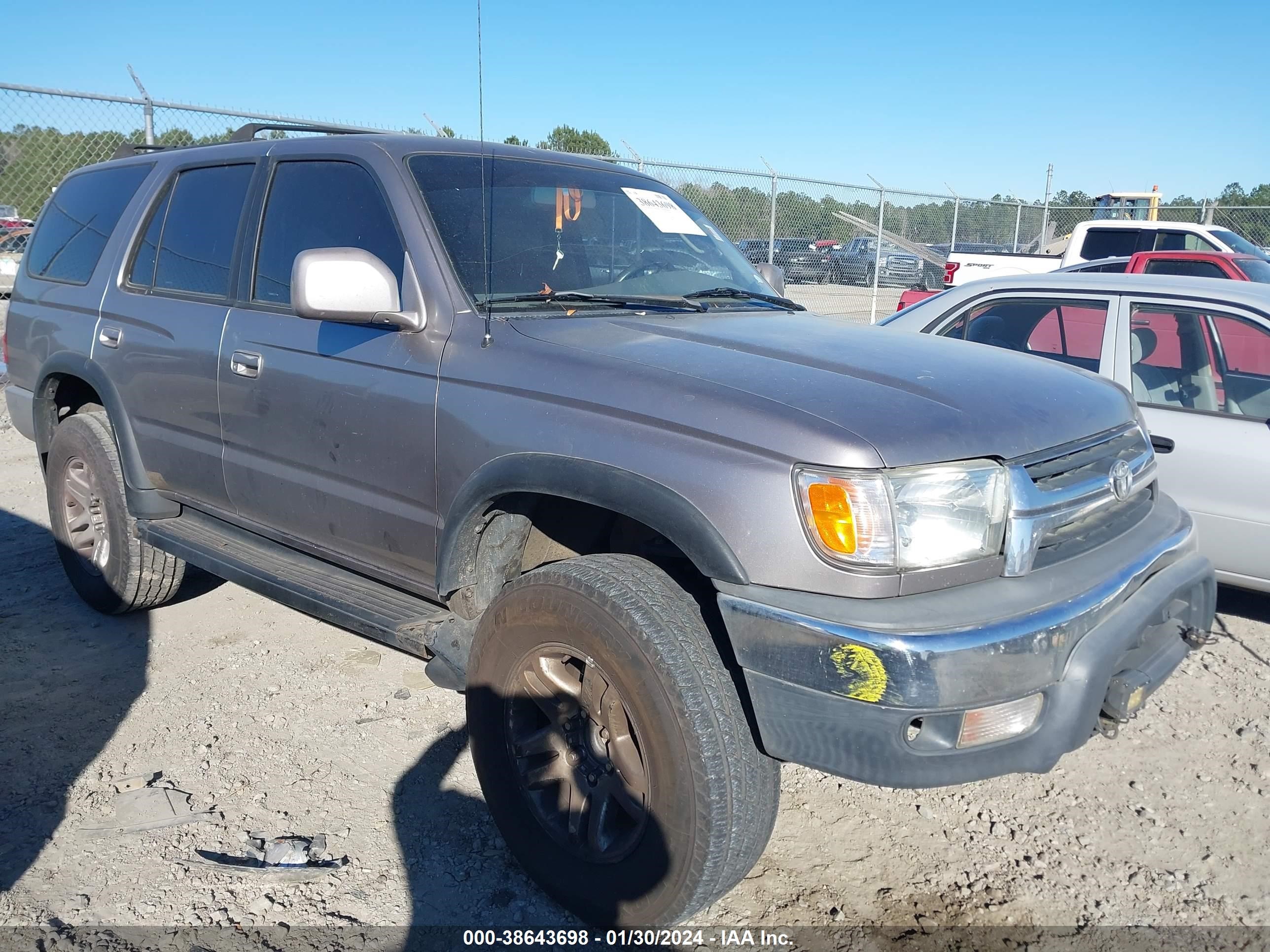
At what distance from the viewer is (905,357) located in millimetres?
2734

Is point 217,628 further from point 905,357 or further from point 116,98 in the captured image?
point 116,98

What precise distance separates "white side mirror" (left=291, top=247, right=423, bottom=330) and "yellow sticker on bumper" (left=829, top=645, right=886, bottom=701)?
1611mm

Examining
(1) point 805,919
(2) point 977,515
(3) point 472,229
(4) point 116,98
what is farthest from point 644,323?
(4) point 116,98

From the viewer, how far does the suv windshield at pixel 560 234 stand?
9.94 feet

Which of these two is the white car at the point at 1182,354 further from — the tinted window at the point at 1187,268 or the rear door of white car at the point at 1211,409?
the tinted window at the point at 1187,268

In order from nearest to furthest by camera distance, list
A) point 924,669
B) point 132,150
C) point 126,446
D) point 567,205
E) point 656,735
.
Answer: point 924,669, point 656,735, point 567,205, point 126,446, point 132,150

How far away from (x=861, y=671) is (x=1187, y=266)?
9986 millimetres

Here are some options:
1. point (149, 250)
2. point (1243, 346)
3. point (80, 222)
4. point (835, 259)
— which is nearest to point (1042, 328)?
point (1243, 346)

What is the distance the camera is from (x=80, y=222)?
4.59 metres

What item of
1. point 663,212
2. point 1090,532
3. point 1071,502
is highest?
point 663,212

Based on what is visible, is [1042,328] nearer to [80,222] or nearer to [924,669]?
[924,669]

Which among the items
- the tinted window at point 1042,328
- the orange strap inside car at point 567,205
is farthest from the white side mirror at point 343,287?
the tinted window at point 1042,328

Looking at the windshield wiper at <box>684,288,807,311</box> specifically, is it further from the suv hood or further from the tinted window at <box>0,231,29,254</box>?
the tinted window at <box>0,231,29,254</box>

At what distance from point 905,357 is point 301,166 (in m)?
2.22
